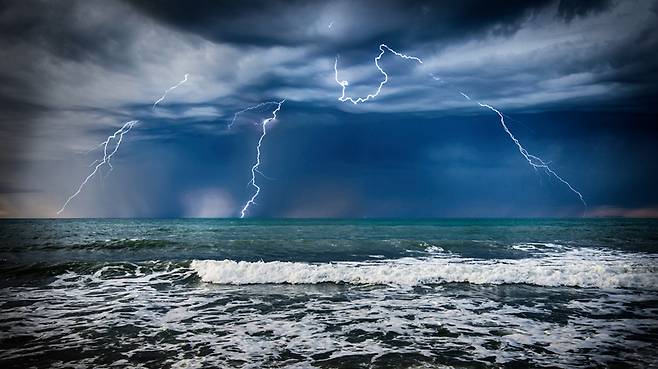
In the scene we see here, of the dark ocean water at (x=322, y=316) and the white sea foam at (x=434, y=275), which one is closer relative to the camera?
the dark ocean water at (x=322, y=316)

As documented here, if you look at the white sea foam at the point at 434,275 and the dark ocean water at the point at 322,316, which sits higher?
the white sea foam at the point at 434,275

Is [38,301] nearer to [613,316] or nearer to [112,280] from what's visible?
[112,280]

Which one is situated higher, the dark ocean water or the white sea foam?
the white sea foam

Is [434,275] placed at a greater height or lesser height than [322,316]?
greater

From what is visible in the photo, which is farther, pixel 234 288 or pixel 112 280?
pixel 112 280

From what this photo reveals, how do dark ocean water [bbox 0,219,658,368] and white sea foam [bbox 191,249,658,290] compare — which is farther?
white sea foam [bbox 191,249,658,290]

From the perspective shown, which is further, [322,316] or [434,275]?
[434,275]

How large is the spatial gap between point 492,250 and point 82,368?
26.1 metres

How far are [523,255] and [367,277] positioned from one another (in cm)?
1449

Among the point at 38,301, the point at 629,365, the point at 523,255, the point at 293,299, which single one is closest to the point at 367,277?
the point at 293,299

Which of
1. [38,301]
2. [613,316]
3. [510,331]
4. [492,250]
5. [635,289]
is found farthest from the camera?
[492,250]

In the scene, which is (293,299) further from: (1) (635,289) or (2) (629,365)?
(1) (635,289)

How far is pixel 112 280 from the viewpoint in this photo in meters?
16.2

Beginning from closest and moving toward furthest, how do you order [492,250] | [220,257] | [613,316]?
[613,316] < [220,257] < [492,250]
